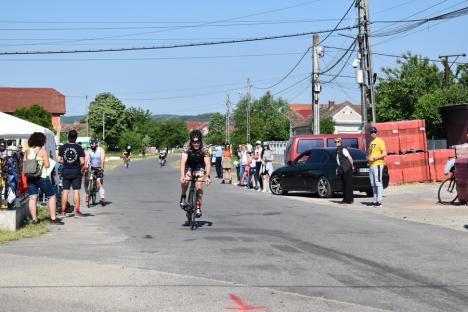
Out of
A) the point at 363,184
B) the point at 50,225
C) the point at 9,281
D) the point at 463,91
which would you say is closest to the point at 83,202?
the point at 50,225

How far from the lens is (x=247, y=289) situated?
652cm

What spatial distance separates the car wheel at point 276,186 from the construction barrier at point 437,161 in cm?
653

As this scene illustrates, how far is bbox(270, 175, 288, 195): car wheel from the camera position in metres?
21.4

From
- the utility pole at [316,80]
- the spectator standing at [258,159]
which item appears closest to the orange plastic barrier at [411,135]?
→ the spectator standing at [258,159]

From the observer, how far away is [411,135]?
969 inches

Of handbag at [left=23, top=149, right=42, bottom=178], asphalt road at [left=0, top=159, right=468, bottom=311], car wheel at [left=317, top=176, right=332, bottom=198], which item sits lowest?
asphalt road at [left=0, top=159, right=468, bottom=311]

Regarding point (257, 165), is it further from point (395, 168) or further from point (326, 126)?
point (326, 126)

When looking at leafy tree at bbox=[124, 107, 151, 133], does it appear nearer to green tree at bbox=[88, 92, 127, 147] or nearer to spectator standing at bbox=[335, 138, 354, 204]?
green tree at bbox=[88, 92, 127, 147]

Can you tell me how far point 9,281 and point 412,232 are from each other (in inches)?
261

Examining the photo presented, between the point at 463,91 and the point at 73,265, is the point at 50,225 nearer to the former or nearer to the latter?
the point at 73,265

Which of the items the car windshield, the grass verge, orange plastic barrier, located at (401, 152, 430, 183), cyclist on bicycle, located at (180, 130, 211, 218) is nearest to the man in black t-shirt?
the grass verge

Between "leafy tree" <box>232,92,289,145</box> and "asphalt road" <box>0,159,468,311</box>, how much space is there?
68390 mm

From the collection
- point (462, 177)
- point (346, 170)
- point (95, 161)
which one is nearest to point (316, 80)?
point (346, 170)

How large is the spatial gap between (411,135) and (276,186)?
6164mm
